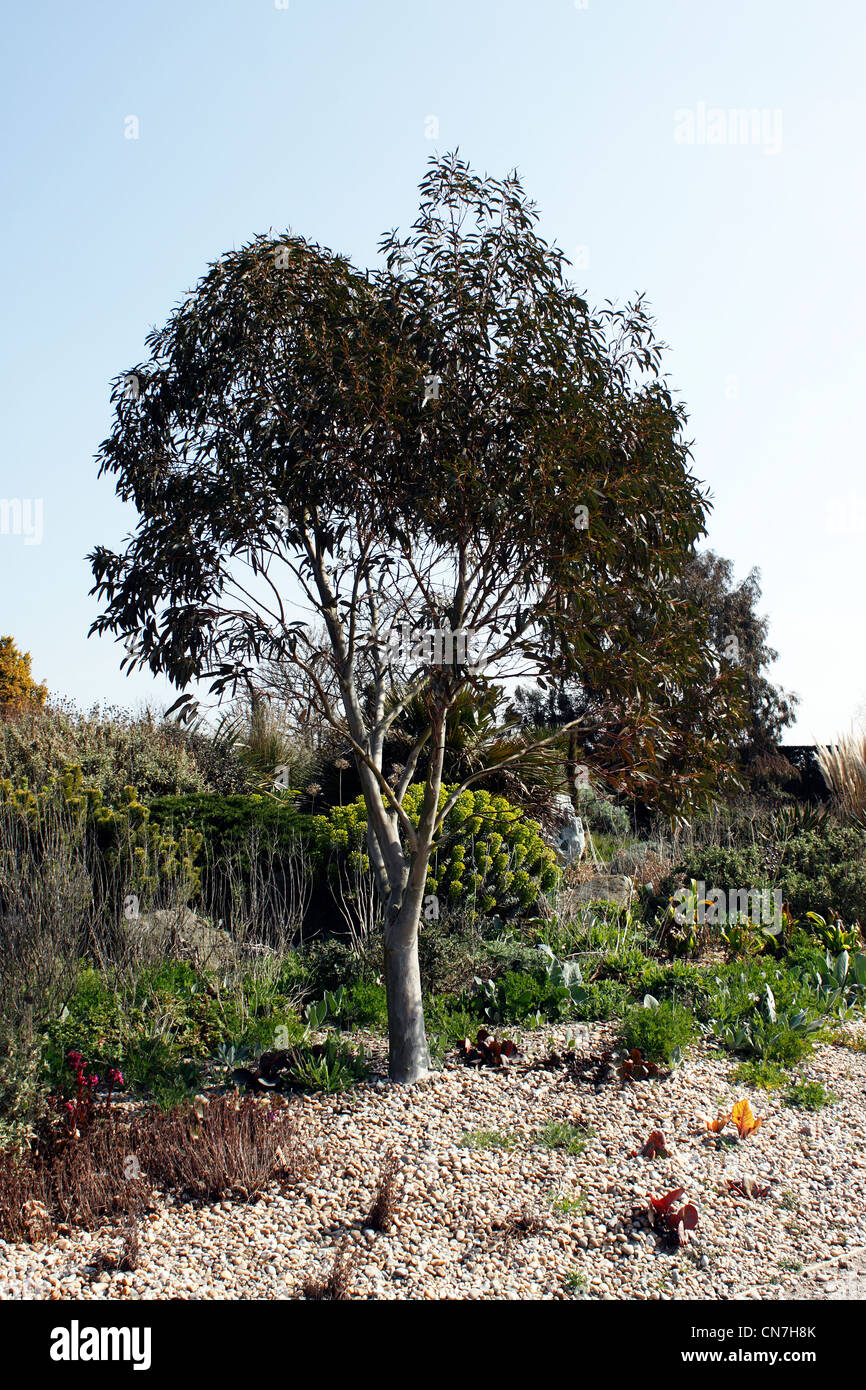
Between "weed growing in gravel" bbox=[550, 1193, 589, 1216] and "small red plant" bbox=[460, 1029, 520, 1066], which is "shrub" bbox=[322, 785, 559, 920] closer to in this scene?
"small red plant" bbox=[460, 1029, 520, 1066]

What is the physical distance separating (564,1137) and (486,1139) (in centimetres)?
37

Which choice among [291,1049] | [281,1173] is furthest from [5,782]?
[281,1173]

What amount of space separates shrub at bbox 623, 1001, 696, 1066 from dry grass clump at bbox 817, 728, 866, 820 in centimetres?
745

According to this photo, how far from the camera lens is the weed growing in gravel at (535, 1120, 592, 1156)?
4.54 m

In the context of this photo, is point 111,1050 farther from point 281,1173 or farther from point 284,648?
point 284,648

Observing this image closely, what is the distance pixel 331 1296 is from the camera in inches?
133

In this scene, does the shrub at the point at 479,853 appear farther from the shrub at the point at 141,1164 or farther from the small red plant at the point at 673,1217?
the small red plant at the point at 673,1217

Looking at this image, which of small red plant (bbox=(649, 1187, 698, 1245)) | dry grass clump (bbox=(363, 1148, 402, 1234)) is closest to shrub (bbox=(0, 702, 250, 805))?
dry grass clump (bbox=(363, 1148, 402, 1234))

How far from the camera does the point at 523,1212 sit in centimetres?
397

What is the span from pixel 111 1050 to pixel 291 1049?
3.12 feet

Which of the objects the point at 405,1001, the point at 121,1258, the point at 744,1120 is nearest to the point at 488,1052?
the point at 405,1001

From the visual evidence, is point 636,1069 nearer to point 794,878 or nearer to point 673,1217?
point 673,1217

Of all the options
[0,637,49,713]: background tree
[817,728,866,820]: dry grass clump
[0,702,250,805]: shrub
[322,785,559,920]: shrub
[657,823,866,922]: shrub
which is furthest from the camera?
[0,637,49,713]: background tree

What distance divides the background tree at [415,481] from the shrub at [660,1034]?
1.21 meters
